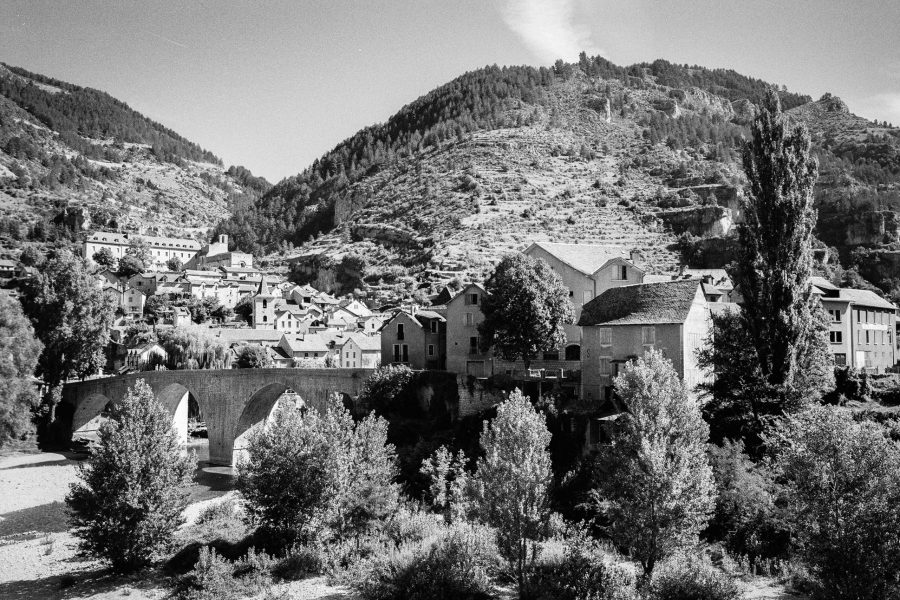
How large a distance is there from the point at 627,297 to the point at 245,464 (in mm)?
19541

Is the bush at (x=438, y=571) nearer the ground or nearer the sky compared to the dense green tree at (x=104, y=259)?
nearer the ground

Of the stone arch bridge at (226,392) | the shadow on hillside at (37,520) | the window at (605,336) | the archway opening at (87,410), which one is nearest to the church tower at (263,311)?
the archway opening at (87,410)

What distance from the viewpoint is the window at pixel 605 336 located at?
1383 inches

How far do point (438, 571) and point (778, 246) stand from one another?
60.6ft

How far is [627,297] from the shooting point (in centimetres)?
3569

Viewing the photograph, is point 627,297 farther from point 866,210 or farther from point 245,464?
point 866,210

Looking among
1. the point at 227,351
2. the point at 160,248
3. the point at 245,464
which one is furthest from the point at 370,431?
the point at 160,248

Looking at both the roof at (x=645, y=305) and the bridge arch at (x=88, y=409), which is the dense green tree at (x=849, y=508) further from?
the bridge arch at (x=88, y=409)

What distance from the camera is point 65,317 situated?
60312 millimetres

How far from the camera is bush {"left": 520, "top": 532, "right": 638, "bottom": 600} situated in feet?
72.7

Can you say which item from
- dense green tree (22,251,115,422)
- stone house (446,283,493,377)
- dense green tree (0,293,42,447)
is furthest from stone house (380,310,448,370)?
dense green tree (22,251,115,422)

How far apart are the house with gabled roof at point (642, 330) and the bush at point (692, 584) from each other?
10.8 metres

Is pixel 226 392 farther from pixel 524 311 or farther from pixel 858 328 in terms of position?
pixel 858 328

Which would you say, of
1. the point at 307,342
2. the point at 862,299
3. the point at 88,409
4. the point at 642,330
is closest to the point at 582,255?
the point at 642,330
